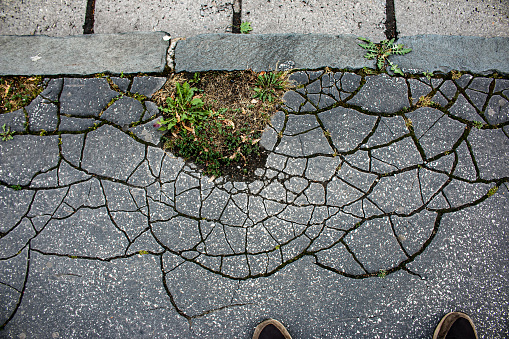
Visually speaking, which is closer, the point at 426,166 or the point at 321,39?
the point at 426,166

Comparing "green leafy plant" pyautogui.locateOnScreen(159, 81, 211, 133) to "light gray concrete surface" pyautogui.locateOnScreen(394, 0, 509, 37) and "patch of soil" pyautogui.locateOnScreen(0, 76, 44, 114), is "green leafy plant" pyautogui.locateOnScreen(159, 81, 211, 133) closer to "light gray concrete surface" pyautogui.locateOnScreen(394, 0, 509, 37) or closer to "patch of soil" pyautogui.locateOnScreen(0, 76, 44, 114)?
"patch of soil" pyautogui.locateOnScreen(0, 76, 44, 114)

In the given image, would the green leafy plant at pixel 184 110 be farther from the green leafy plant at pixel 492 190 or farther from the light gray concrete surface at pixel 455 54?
the green leafy plant at pixel 492 190

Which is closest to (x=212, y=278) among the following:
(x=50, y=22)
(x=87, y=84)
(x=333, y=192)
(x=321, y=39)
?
(x=333, y=192)

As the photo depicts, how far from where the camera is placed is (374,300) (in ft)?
7.29

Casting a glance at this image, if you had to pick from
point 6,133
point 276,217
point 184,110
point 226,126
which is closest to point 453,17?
point 226,126

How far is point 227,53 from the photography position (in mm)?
2578

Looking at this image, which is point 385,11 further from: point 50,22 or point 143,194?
point 50,22

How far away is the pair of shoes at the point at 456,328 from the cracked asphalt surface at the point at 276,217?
0.06m

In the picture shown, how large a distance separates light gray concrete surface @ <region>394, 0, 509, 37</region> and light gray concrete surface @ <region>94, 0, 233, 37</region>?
1.66 metres

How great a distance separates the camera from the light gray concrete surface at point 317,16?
2.66 meters

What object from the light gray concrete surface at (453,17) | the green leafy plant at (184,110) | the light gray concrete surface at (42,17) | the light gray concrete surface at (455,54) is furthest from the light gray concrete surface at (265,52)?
the light gray concrete surface at (42,17)

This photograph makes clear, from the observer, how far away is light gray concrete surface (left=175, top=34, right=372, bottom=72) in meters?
2.56

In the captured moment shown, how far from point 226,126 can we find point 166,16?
1.25 meters

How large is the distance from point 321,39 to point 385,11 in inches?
27.8
